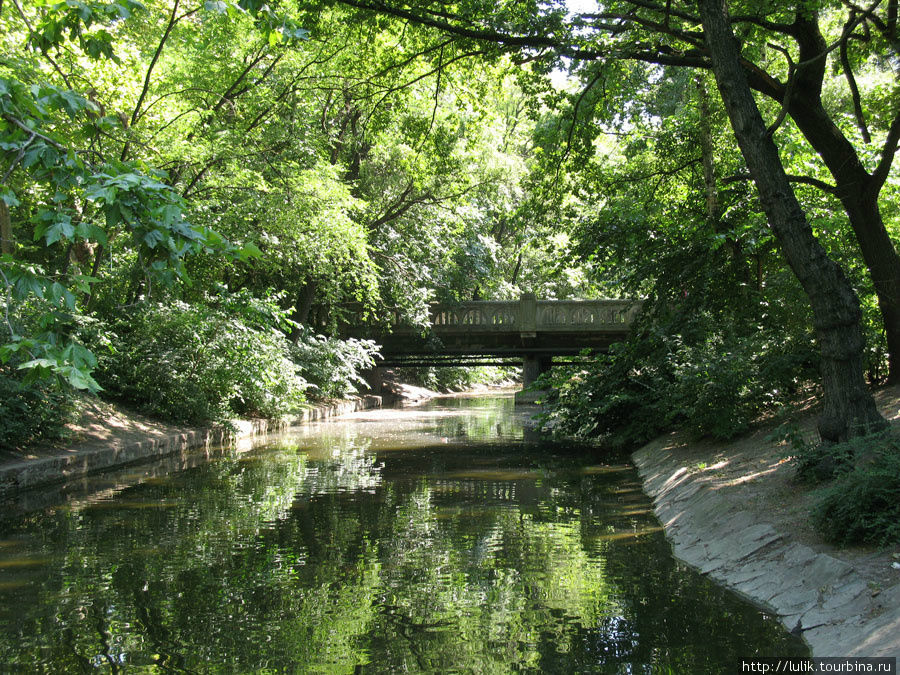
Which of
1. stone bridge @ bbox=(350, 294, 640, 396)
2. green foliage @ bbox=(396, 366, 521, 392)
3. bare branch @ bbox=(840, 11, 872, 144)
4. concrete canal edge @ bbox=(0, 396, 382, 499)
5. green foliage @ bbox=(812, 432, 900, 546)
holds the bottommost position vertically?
green foliage @ bbox=(812, 432, 900, 546)

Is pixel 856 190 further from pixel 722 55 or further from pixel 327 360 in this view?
Answer: pixel 327 360

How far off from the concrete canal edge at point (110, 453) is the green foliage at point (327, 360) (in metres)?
4.67

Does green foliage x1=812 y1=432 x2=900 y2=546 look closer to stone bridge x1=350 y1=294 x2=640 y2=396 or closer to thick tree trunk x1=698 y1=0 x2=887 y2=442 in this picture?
thick tree trunk x1=698 y1=0 x2=887 y2=442

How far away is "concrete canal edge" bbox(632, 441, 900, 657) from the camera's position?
431 cm

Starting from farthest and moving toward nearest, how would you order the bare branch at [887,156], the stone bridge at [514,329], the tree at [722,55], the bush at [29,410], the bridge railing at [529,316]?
the stone bridge at [514,329]
the bridge railing at [529,316]
the bush at [29,410]
the bare branch at [887,156]
the tree at [722,55]

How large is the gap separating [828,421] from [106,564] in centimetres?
670

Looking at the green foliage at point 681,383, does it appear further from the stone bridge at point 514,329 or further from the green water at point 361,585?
the stone bridge at point 514,329

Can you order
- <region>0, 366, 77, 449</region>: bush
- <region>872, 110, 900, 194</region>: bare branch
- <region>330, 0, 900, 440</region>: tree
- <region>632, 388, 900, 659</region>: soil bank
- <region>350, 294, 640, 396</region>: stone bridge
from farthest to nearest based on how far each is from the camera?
<region>350, 294, 640, 396</region>: stone bridge, <region>0, 366, 77, 449</region>: bush, <region>872, 110, 900, 194</region>: bare branch, <region>330, 0, 900, 440</region>: tree, <region>632, 388, 900, 659</region>: soil bank

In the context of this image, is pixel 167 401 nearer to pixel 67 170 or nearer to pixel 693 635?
pixel 67 170

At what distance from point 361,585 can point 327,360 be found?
19.8m

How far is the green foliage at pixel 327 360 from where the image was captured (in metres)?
24.9

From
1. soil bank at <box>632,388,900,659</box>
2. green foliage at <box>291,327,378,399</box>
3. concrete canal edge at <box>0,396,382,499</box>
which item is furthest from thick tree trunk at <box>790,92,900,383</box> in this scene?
green foliage at <box>291,327,378,399</box>

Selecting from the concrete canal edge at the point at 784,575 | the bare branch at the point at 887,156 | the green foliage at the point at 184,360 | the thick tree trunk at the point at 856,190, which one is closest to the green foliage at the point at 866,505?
the concrete canal edge at the point at 784,575

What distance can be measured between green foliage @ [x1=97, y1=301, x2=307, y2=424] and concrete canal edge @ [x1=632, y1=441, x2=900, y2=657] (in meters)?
11.3
